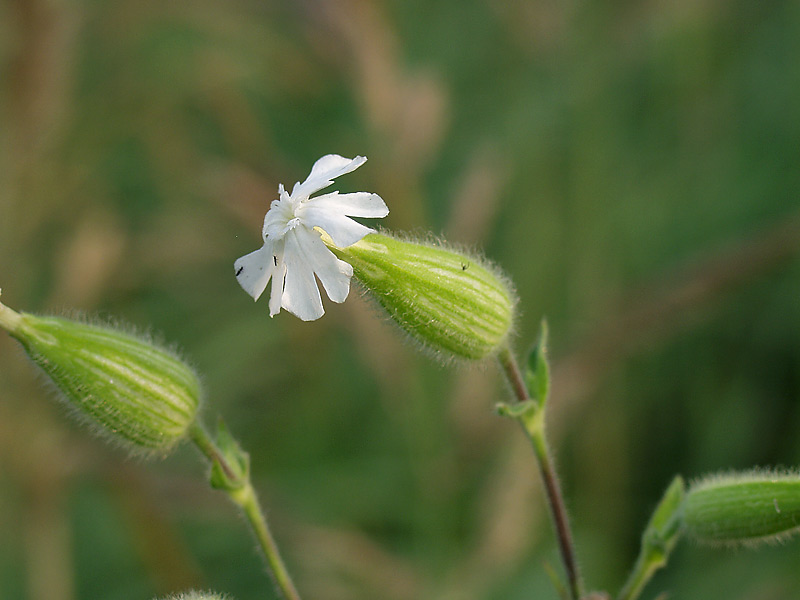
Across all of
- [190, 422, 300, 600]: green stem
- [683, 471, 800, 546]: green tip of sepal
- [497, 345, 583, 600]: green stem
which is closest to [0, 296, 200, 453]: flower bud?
[190, 422, 300, 600]: green stem

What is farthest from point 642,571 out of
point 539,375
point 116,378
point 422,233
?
point 422,233

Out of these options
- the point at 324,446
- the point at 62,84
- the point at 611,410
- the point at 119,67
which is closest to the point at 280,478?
the point at 324,446

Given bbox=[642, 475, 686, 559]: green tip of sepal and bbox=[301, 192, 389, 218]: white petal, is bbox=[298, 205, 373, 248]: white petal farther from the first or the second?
bbox=[642, 475, 686, 559]: green tip of sepal

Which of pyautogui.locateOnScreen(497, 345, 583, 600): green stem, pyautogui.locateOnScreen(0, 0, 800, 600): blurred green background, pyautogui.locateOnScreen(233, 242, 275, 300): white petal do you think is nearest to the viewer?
pyautogui.locateOnScreen(233, 242, 275, 300): white petal

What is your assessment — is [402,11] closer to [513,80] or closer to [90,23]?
[513,80]

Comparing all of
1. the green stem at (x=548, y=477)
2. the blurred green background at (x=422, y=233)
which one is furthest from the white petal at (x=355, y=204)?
the blurred green background at (x=422, y=233)
